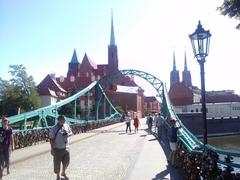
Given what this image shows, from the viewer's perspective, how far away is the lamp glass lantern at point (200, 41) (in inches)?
371

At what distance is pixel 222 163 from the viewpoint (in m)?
6.14

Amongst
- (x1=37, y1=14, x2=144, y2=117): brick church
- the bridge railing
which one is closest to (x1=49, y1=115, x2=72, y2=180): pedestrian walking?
the bridge railing

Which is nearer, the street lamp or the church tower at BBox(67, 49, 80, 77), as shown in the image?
the street lamp

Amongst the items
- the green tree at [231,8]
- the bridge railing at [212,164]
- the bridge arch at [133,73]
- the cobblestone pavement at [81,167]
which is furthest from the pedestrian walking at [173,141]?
the bridge arch at [133,73]

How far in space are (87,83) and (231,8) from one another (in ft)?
364

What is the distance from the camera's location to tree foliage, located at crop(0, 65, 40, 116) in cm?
6994

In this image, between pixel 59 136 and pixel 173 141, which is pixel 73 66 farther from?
pixel 59 136

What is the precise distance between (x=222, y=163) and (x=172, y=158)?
20.7 ft

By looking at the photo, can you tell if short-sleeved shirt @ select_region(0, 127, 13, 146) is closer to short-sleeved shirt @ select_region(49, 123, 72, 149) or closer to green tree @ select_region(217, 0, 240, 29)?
short-sleeved shirt @ select_region(49, 123, 72, 149)

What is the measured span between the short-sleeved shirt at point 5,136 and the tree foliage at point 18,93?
5956 centimetres

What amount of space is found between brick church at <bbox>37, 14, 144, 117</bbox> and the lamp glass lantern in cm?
9030

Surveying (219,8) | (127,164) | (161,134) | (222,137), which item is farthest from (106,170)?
(222,137)

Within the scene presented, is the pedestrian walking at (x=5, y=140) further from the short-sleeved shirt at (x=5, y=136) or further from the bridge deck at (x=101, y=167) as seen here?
the bridge deck at (x=101, y=167)

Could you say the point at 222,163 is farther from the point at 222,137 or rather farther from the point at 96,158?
the point at 222,137
